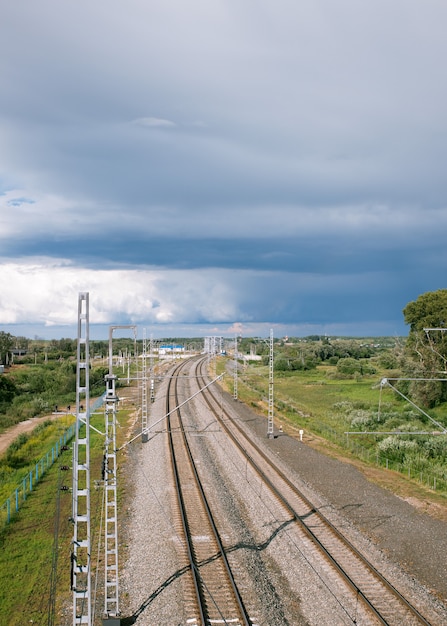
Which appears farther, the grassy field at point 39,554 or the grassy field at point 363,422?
the grassy field at point 363,422

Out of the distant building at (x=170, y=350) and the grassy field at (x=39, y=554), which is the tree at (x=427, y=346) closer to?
the grassy field at (x=39, y=554)

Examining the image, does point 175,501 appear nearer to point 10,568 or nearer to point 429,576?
point 10,568

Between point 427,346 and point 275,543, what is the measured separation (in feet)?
163

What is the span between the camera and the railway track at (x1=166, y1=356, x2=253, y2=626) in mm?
14845

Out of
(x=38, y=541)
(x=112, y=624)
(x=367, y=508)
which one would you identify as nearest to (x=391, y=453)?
(x=367, y=508)

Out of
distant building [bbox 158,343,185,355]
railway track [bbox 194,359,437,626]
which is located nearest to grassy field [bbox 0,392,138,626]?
railway track [bbox 194,359,437,626]

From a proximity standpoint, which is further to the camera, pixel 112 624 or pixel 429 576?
pixel 429 576

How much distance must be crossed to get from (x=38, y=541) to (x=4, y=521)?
296 centimetres

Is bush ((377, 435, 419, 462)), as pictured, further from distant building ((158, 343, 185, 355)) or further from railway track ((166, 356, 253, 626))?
distant building ((158, 343, 185, 355))

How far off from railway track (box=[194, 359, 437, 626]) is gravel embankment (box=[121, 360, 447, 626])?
474 mm

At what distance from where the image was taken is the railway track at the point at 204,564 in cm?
1484

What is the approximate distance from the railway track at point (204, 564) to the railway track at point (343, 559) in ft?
10.7

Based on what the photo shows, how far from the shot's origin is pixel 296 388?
8394 cm

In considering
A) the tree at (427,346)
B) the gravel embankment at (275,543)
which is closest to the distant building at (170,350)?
the tree at (427,346)
